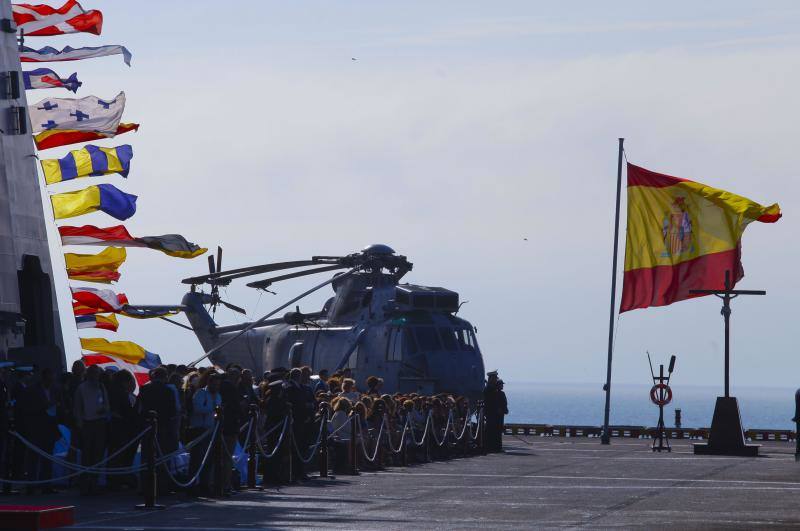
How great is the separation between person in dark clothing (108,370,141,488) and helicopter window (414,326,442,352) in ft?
47.8

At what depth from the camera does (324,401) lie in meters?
25.8

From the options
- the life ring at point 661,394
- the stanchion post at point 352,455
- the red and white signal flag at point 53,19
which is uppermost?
the red and white signal flag at point 53,19

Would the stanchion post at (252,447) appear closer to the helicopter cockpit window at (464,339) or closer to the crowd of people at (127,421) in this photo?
the crowd of people at (127,421)

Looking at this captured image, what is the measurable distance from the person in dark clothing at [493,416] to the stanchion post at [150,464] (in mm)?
15488

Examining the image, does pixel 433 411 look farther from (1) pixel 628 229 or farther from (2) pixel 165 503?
(2) pixel 165 503

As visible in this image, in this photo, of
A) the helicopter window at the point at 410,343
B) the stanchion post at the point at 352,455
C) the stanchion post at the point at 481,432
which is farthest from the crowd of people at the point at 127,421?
the helicopter window at the point at 410,343

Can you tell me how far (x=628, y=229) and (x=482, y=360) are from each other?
5493mm

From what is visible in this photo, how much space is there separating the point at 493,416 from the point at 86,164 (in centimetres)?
1111

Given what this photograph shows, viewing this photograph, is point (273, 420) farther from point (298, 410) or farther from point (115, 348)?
point (115, 348)

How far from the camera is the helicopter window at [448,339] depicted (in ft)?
115

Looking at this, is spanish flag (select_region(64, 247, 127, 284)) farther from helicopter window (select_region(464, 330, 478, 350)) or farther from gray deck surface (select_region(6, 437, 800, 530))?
gray deck surface (select_region(6, 437, 800, 530))

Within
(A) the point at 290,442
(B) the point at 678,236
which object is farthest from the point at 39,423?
(B) the point at 678,236

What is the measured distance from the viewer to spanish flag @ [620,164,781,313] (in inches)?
1393

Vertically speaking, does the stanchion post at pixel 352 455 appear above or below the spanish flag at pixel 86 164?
below
